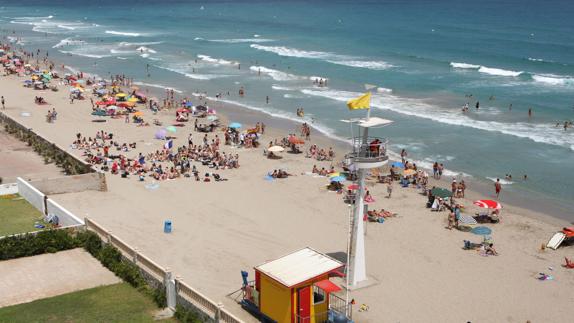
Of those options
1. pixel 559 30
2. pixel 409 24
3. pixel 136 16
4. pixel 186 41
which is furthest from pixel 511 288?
pixel 136 16

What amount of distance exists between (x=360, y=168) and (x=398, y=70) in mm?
48753

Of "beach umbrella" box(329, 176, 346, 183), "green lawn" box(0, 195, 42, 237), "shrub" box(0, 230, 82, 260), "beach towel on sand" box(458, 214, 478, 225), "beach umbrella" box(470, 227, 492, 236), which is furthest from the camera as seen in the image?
"beach umbrella" box(329, 176, 346, 183)

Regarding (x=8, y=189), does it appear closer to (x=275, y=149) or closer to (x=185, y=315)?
(x=275, y=149)

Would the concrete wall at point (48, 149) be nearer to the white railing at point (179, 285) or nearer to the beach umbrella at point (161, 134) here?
the beach umbrella at point (161, 134)

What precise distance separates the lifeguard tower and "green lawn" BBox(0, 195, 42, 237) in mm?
11110

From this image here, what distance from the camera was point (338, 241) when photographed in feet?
81.7

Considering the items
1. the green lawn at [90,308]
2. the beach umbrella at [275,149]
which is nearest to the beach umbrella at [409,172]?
the beach umbrella at [275,149]

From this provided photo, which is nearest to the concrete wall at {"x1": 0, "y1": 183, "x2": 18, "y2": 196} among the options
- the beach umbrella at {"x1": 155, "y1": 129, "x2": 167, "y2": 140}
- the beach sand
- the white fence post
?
the beach sand

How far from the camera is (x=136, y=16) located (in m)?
146

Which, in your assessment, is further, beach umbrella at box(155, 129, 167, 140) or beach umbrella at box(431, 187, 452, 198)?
beach umbrella at box(155, 129, 167, 140)

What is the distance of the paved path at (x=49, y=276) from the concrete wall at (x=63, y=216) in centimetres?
130

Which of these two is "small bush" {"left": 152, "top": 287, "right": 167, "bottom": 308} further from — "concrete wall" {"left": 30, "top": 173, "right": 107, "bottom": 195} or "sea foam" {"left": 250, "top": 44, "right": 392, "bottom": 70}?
"sea foam" {"left": 250, "top": 44, "right": 392, "bottom": 70}

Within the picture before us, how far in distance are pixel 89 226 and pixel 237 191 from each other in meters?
9.54

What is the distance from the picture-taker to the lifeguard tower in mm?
20016
